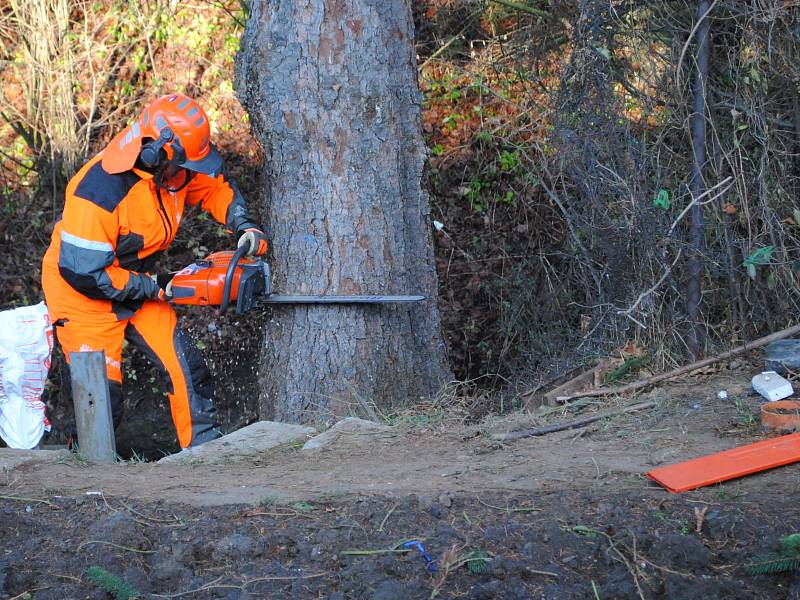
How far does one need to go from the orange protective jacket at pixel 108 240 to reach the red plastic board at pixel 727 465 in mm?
3093

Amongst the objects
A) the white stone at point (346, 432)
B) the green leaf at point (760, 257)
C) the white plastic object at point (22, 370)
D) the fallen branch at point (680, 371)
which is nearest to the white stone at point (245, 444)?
the white stone at point (346, 432)

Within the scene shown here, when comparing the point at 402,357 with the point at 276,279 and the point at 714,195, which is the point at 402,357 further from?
the point at 714,195

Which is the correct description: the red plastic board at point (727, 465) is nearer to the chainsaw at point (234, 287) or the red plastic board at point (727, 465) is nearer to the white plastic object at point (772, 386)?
the white plastic object at point (772, 386)

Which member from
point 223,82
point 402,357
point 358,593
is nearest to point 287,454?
point 402,357

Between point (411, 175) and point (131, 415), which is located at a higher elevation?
point (411, 175)

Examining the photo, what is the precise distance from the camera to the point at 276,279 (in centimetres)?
524

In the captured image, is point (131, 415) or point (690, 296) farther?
point (131, 415)

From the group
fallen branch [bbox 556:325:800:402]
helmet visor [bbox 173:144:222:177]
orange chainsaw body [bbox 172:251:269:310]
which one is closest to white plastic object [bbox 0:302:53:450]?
orange chainsaw body [bbox 172:251:269:310]

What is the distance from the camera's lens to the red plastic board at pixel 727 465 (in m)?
3.21

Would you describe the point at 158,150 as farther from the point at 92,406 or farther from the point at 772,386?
the point at 772,386

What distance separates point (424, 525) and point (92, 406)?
93.3 inches

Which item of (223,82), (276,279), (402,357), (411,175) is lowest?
(402,357)

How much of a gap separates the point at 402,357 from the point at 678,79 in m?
2.42

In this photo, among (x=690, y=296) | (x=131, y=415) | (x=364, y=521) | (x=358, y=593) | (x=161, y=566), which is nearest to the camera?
(x=358, y=593)
